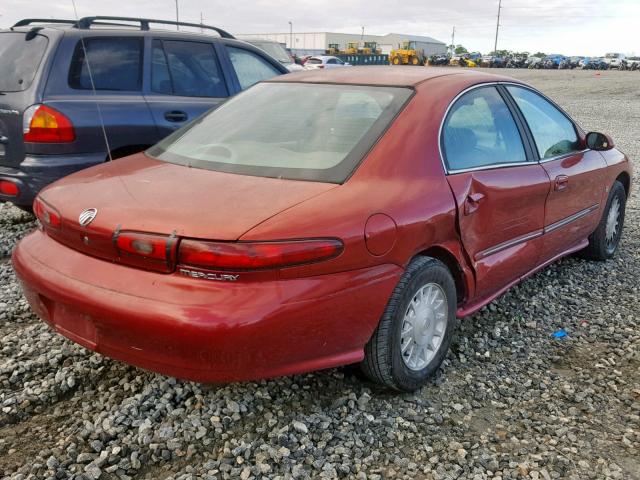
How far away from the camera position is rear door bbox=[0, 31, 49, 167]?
4.54m

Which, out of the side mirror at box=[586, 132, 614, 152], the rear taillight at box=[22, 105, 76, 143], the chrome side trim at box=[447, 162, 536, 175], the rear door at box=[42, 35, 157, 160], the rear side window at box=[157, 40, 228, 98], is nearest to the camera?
the chrome side trim at box=[447, 162, 536, 175]

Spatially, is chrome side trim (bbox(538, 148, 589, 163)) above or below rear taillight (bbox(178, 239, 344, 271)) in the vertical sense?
above

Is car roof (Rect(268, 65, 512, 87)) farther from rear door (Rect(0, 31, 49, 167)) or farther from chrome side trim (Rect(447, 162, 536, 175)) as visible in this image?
rear door (Rect(0, 31, 49, 167))

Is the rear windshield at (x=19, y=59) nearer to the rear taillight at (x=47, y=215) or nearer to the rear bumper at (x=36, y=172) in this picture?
the rear bumper at (x=36, y=172)

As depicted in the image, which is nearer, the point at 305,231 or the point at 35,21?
the point at 305,231

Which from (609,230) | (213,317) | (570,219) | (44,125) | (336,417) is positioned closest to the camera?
(213,317)

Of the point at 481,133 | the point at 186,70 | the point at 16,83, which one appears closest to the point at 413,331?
the point at 481,133

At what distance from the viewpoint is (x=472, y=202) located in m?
3.07

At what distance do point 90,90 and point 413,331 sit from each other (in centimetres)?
346

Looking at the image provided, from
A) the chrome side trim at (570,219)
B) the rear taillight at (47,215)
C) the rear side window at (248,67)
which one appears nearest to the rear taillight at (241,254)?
the rear taillight at (47,215)

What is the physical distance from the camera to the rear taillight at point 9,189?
4.45m

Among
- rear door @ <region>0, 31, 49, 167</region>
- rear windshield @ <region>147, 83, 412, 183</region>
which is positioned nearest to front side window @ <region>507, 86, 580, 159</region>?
rear windshield @ <region>147, 83, 412, 183</region>

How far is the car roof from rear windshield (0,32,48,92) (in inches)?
88.4

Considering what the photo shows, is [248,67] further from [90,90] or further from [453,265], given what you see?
[453,265]
